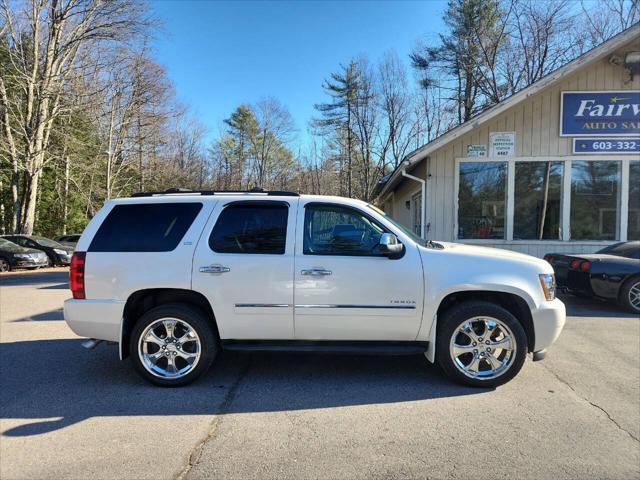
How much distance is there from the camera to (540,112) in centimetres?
1115

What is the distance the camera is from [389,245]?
3.97 metres

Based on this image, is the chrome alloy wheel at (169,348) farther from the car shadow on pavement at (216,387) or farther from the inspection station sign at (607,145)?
the inspection station sign at (607,145)

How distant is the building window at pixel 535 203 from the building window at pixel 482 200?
384 mm

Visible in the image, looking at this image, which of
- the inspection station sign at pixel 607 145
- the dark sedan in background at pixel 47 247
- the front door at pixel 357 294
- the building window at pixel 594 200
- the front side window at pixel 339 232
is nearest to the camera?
the front door at pixel 357 294

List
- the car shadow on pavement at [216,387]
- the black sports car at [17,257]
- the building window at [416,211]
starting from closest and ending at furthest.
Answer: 1. the car shadow on pavement at [216,387]
2. the building window at [416,211]
3. the black sports car at [17,257]

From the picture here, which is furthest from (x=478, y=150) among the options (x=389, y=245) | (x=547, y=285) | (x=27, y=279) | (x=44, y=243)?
→ (x=44, y=243)

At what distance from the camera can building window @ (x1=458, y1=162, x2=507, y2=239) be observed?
11336mm

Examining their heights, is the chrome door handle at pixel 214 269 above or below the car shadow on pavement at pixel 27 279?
above

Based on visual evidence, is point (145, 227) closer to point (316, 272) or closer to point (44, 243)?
point (316, 272)

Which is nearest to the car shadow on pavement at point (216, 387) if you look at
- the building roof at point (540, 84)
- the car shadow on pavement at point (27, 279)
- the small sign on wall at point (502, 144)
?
the building roof at point (540, 84)

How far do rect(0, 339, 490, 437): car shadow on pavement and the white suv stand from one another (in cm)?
31

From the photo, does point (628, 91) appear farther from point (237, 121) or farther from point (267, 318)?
point (237, 121)

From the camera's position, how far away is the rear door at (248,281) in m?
4.09

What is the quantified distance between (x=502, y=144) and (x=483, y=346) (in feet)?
28.3
